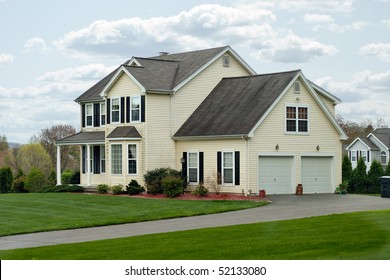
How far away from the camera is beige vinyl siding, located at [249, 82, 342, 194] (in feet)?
128

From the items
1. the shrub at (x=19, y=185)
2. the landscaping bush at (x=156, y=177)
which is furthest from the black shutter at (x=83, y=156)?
the landscaping bush at (x=156, y=177)

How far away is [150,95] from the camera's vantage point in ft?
138

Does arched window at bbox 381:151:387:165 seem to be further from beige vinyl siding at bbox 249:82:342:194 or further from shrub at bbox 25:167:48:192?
shrub at bbox 25:167:48:192

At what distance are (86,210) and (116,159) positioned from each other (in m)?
9.29

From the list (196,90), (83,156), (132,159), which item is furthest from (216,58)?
(83,156)

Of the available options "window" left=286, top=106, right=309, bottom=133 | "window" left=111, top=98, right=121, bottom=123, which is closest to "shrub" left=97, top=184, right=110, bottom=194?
"window" left=111, top=98, right=121, bottom=123

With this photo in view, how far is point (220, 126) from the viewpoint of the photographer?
40.5 meters

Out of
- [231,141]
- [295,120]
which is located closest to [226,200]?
[231,141]

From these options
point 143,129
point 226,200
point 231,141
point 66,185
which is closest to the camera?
point 226,200

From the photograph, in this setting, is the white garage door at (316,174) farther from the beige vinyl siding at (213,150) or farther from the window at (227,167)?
the window at (227,167)

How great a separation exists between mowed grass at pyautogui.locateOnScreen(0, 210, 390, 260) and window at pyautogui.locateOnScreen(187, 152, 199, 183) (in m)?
17.8

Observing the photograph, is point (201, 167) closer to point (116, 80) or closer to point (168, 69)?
point (168, 69)

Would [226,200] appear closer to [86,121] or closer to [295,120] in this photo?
[295,120]

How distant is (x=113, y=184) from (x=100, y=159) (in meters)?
3.99
